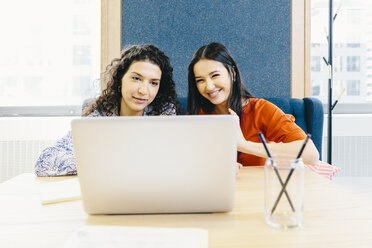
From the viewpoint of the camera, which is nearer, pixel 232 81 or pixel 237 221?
pixel 237 221

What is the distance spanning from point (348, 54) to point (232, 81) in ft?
4.56

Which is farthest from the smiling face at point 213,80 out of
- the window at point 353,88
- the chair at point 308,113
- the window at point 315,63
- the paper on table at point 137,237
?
the window at point 353,88

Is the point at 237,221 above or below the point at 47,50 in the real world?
below

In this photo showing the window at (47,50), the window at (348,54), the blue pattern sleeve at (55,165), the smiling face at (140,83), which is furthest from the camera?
A: the window at (348,54)

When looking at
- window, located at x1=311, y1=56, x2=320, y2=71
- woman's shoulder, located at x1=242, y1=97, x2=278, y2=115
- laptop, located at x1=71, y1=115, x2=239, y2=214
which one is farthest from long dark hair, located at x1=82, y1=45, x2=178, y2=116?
window, located at x1=311, y1=56, x2=320, y2=71

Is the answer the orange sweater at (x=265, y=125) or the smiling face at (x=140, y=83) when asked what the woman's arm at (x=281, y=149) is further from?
the smiling face at (x=140, y=83)

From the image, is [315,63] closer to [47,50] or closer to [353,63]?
[353,63]

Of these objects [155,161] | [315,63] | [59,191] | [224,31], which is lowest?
[59,191]

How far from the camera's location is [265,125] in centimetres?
158

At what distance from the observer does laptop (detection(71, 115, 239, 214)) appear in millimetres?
600

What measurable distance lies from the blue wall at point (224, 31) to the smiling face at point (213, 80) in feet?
1.42

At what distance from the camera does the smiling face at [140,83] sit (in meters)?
1.56

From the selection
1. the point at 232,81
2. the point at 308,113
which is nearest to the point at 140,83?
the point at 232,81

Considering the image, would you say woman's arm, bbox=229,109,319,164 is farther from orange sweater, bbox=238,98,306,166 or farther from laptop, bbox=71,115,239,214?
laptop, bbox=71,115,239,214
